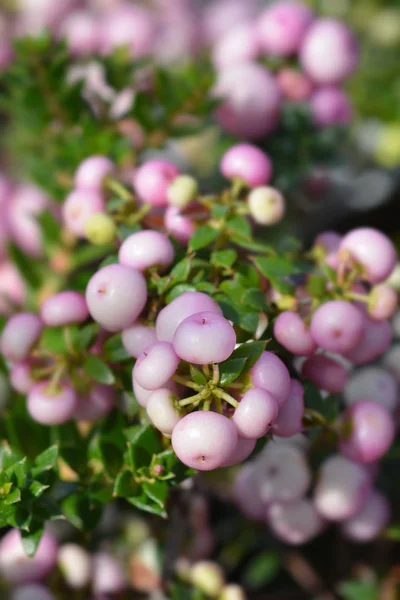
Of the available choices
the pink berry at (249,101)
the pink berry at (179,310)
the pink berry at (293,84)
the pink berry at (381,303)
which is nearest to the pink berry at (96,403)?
the pink berry at (179,310)

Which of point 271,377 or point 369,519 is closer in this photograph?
point 271,377

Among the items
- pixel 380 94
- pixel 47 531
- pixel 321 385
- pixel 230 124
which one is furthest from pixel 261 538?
pixel 380 94

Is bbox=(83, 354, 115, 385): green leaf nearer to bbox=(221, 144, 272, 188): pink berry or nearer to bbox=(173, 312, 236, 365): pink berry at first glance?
bbox=(173, 312, 236, 365): pink berry

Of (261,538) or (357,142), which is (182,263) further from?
(357,142)

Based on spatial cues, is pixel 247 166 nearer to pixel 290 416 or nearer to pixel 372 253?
pixel 372 253

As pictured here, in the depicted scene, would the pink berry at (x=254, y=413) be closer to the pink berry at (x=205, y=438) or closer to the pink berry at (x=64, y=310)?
the pink berry at (x=205, y=438)

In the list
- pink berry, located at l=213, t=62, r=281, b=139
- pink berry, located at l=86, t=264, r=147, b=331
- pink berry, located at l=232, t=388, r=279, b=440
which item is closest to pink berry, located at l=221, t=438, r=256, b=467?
pink berry, located at l=232, t=388, r=279, b=440

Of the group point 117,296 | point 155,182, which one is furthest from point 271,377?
point 155,182
